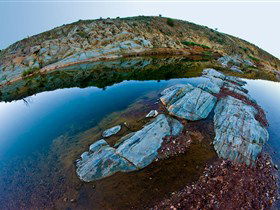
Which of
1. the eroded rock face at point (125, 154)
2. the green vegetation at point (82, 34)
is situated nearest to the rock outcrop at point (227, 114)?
the eroded rock face at point (125, 154)

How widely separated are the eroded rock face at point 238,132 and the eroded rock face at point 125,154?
515cm

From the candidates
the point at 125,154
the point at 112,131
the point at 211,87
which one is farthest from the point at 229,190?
the point at 211,87

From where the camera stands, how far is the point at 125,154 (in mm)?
18906

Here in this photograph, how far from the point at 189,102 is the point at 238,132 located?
7556 mm

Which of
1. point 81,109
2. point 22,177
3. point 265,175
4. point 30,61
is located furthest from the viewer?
point 30,61

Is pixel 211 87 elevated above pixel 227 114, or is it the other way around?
pixel 211 87

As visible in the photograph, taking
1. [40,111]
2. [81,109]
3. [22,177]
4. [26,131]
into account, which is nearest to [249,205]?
[22,177]

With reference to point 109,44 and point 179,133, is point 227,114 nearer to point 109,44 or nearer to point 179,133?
point 179,133

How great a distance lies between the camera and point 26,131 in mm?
26297

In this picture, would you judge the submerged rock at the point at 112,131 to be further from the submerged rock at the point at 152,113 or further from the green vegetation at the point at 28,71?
the green vegetation at the point at 28,71

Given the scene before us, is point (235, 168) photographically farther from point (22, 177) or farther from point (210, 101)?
point (22, 177)

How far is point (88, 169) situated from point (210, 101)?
19520 millimetres

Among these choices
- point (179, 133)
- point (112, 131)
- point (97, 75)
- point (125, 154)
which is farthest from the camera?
point (97, 75)

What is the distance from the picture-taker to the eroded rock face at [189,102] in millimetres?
25219
